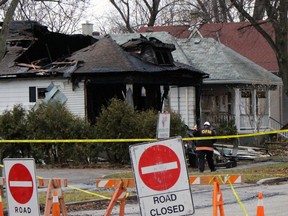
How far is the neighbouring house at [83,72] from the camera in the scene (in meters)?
30.4

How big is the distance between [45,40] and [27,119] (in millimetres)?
6018

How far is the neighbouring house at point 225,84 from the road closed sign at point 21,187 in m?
28.3

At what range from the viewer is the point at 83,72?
1187 inches

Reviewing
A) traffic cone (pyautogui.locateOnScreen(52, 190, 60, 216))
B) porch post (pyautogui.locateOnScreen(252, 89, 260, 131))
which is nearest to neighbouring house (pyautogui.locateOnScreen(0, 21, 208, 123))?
porch post (pyautogui.locateOnScreen(252, 89, 260, 131))

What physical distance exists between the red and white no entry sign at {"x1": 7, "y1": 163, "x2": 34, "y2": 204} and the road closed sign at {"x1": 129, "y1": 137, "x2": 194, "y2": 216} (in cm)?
160

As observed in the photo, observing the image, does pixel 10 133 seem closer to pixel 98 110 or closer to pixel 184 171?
pixel 98 110

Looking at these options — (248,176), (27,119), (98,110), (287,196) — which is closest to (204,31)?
(98,110)

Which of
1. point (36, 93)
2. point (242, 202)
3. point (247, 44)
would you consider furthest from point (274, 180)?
point (247, 44)

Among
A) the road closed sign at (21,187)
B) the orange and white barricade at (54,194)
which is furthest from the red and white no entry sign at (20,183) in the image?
the orange and white barricade at (54,194)

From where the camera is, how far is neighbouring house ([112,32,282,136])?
1540 inches

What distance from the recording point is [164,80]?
3153cm

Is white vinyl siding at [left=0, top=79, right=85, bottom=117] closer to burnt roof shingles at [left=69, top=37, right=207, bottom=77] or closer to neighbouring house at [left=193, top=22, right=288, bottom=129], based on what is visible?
burnt roof shingles at [left=69, top=37, right=207, bottom=77]

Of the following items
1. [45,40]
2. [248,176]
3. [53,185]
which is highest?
[45,40]

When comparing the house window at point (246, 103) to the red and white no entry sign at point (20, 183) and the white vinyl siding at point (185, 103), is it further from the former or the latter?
the red and white no entry sign at point (20, 183)
